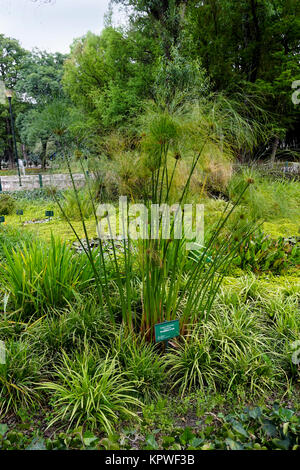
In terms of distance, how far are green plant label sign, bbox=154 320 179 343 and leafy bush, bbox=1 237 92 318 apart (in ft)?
2.34

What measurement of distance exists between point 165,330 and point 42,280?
1001 mm

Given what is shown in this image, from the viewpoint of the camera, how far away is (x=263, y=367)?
72.2 inches

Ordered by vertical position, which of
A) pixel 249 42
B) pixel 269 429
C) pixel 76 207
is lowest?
pixel 269 429

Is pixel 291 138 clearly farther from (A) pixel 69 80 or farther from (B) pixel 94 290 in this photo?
(B) pixel 94 290

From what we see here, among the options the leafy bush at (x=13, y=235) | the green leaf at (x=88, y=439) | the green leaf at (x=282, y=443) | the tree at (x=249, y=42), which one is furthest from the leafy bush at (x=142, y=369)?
the tree at (x=249, y=42)

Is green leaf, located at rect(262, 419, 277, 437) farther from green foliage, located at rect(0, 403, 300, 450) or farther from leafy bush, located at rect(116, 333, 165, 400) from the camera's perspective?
leafy bush, located at rect(116, 333, 165, 400)

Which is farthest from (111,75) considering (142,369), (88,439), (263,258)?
(88,439)

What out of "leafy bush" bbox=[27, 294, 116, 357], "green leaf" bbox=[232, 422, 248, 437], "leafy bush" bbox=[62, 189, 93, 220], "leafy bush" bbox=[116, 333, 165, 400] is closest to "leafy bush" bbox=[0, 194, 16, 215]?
"leafy bush" bbox=[62, 189, 93, 220]

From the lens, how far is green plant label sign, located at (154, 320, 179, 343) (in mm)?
1761

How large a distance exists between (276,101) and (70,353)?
12.9m

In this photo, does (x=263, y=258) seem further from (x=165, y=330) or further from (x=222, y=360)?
(x=165, y=330)

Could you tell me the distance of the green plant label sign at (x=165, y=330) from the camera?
69.3 inches

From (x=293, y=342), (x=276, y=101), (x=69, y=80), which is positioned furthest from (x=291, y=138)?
(x=293, y=342)

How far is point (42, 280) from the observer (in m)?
2.25
